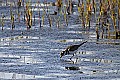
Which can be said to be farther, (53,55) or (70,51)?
(53,55)

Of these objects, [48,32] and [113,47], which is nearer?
[113,47]

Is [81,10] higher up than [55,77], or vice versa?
[81,10]

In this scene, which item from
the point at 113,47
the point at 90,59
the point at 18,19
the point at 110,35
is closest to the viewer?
the point at 90,59

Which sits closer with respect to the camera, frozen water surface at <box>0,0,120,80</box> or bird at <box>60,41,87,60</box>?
frozen water surface at <box>0,0,120,80</box>

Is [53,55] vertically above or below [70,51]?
below

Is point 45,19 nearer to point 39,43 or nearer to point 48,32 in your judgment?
point 48,32

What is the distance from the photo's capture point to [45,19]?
10.4m

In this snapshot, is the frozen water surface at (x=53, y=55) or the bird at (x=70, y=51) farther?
the bird at (x=70, y=51)

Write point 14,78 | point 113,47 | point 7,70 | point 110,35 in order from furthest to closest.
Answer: point 110,35 < point 113,47 < point 7,70 < point 14,78

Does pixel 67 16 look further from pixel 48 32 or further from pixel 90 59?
pixel 90 59

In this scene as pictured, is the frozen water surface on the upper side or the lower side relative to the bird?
lower

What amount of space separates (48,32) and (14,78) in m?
3.18

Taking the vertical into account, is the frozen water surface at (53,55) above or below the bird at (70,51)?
below

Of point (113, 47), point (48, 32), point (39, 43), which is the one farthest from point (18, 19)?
point (113, 47)
